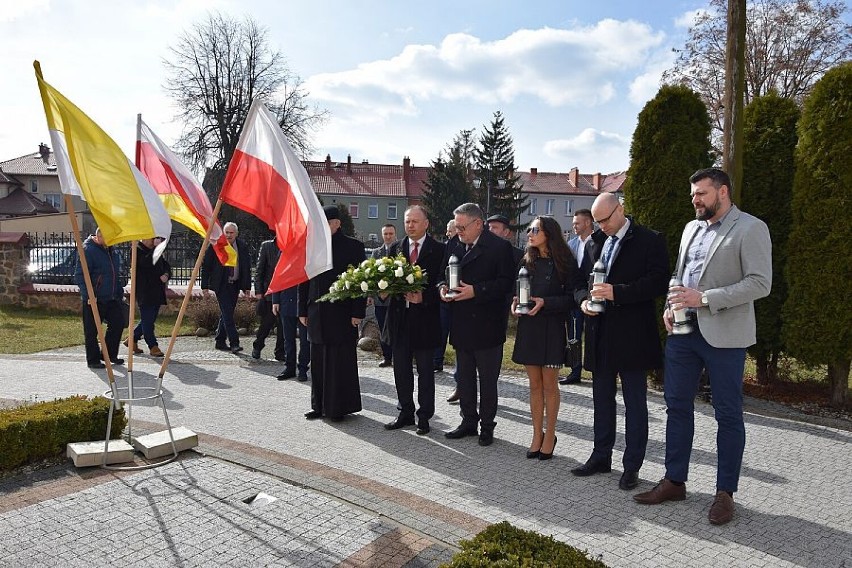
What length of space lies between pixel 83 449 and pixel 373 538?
284 cm

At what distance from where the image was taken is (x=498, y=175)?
54.7 metres

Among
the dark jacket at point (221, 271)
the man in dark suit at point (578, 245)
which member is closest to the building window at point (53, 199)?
the dark jacket at point (221, 271)

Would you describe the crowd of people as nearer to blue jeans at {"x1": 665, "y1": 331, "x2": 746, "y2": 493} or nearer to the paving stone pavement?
blue jeans at {"x1": 665, "y1": 331, "x2": 746, "y2": 493}

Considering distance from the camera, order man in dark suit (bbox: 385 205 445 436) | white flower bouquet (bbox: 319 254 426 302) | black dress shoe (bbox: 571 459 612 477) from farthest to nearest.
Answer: man in dark suit (bbox: 385 205 445 436) → white flower bouquet (bbox: 319 254 426 302) → black dress shoe (bbox: 571 459 612 477)

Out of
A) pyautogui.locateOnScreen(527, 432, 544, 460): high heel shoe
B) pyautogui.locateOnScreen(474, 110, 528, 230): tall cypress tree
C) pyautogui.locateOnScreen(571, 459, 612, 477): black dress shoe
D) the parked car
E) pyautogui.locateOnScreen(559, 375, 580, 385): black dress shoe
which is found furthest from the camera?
pyautogui.locateOnScreen(474, 110, 528, 230): tall cypress tree

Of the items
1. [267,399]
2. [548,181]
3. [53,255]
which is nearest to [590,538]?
[267,399]

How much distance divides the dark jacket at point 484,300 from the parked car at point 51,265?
47.8 ft

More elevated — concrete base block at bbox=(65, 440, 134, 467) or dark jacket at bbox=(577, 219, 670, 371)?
dark jacket at bbox=(577, 219, 670, 371)

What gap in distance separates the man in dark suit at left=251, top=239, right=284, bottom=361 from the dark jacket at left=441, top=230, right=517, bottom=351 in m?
4.31

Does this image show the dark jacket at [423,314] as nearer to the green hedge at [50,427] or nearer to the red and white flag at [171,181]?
the red and white flag at [171,181]

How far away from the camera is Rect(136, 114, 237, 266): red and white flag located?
6.22 metres

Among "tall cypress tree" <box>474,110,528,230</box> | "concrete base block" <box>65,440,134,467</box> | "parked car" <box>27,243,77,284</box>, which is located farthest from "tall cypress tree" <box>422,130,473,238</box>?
"concrete base block" <box>65,440,134,467</box>

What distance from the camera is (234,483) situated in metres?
5.23

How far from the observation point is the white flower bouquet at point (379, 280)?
6375mm
